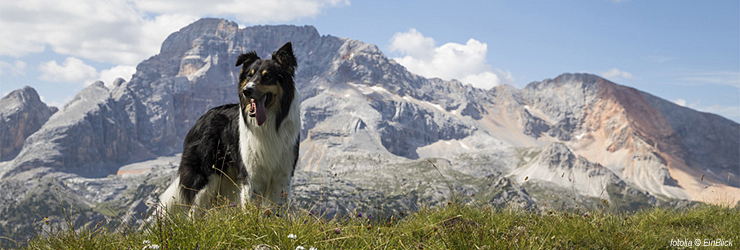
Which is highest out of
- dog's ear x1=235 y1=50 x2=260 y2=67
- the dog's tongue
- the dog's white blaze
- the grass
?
dog's ear x1=235 y1=50 x2=260 y2=67

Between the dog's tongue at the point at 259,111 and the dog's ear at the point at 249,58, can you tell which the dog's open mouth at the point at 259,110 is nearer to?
the dog's tongue at the point at 259,111

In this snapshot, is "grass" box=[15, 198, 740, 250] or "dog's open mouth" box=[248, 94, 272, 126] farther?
"dog's open mouth" box=[248, 94, 272, 126]

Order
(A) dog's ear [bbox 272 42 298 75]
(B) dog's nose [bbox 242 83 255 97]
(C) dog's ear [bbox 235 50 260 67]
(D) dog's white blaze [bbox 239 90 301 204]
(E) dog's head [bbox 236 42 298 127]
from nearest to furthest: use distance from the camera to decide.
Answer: (B) dog's nose [bbox 242 83 255 97] < (E) dog's head [bbox 236 42 298 127] < (D) dog's white blaze [bbox 239 90 301 204] < (A) dog's ear [bbox 272 42 298 75] < (C) dog's ear [bbox 235 50 260 67]

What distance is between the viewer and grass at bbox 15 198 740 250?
512 cm

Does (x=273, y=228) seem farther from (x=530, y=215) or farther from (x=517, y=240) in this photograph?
(x=530, y=215)

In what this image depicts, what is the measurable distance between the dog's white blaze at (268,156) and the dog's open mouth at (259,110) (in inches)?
5.2

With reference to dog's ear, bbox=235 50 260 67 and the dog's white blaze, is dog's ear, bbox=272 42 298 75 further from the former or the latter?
the dog's white blaze

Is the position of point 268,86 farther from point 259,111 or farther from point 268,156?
point 268,156

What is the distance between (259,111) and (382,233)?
2975 mm

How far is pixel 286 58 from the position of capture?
8.00 m

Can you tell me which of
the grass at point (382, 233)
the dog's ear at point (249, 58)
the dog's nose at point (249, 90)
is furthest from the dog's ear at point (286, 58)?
the grass at point (382, 233)

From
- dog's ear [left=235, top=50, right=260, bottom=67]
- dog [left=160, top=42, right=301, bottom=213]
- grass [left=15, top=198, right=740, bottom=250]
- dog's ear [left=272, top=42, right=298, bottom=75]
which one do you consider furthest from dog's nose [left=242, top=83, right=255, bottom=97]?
grass [left=15, top=198, right=740, bottom=250]

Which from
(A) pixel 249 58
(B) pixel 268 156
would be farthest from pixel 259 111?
(A) pixel 249 58

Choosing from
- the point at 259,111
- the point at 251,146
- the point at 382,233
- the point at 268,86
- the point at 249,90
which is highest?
the point at 268,86
